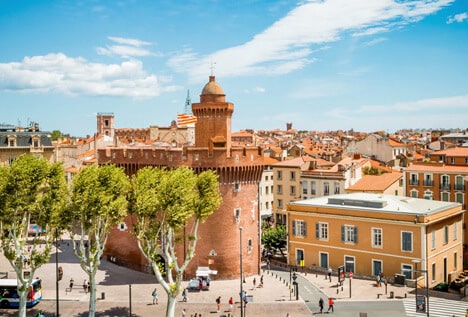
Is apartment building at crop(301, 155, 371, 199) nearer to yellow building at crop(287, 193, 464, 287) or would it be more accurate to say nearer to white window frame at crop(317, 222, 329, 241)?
yellow building at crop(287, 193, 464, 287)

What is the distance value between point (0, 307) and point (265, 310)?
73.2ft

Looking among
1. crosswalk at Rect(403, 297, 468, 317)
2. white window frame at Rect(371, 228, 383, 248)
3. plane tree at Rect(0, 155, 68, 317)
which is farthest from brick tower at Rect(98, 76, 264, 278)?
crosswalk at Rect(403, 297, 468, 317)

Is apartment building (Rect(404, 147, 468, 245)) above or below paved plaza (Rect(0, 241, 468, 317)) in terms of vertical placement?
above

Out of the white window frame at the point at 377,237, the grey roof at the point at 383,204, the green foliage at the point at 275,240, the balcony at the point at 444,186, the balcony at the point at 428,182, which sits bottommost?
the green foliage at the point at 275,240

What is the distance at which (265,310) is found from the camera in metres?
42.9

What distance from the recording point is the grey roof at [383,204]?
2069 inches

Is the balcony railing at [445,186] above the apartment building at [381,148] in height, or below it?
below

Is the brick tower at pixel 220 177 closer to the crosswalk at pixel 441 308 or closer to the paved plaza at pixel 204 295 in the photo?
the paved plaza at pixel 204 295

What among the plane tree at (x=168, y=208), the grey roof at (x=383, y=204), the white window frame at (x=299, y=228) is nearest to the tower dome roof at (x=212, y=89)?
the grey roof at (x=383, y=204)

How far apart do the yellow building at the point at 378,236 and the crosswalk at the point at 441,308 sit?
14.1ft

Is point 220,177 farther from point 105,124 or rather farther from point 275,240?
point 105,124

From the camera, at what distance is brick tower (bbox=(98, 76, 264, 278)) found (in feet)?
174

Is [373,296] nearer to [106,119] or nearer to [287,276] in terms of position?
[287,276]

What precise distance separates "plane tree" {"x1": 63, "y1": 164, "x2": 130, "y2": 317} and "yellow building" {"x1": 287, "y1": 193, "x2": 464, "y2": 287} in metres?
22.3
